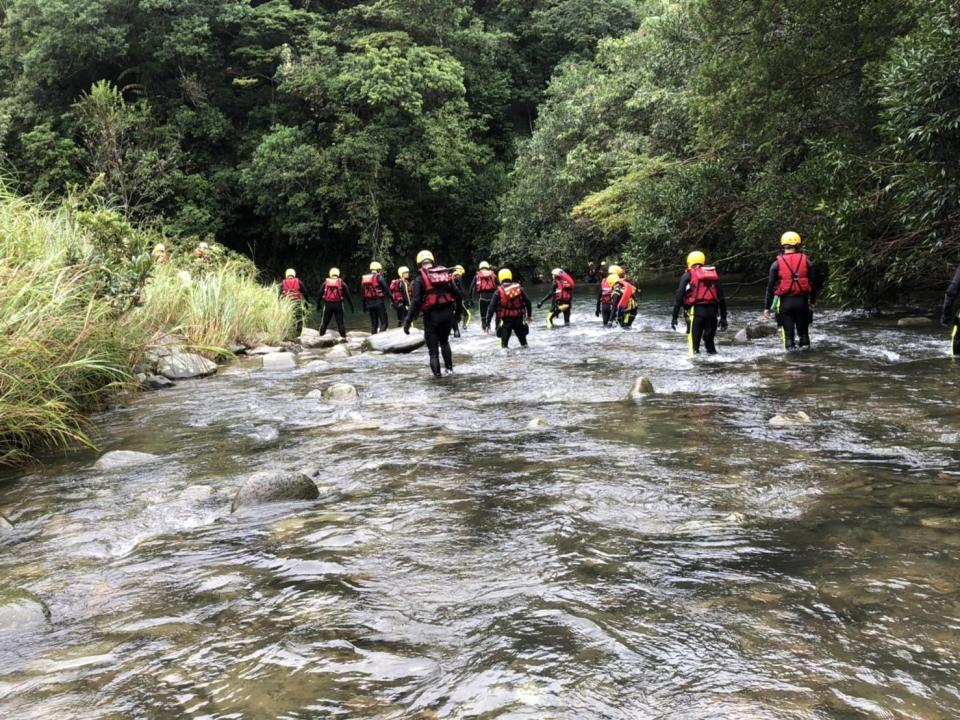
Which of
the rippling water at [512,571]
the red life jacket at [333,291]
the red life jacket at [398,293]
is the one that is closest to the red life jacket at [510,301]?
the rippling water at [512,571]

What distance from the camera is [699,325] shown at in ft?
38.7

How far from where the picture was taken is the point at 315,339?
738 inches

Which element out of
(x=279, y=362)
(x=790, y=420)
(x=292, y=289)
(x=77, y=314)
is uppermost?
(x=292, y=289)

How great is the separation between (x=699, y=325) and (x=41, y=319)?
9.05 meters

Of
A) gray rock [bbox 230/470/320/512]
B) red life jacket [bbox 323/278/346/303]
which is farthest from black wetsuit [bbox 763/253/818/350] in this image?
red life jacket [bbox 323/278/346/303]

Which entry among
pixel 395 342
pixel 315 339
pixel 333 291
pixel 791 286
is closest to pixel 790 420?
pixel 791 286

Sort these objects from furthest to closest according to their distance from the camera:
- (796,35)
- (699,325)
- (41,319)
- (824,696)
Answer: (796,35) → (699,325) → (41,319) → (824,696)

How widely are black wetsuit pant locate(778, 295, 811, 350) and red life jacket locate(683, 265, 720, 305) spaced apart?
1035mm

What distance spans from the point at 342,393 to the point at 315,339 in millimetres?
9378

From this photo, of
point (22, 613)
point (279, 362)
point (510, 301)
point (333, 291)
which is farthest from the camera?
point (333, 291)

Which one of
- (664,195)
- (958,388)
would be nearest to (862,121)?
(664,195)

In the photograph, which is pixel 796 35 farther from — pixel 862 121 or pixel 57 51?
pixel 57 51

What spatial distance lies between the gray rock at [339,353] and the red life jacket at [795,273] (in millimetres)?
8258

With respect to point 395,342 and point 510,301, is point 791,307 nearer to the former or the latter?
point 510,301
